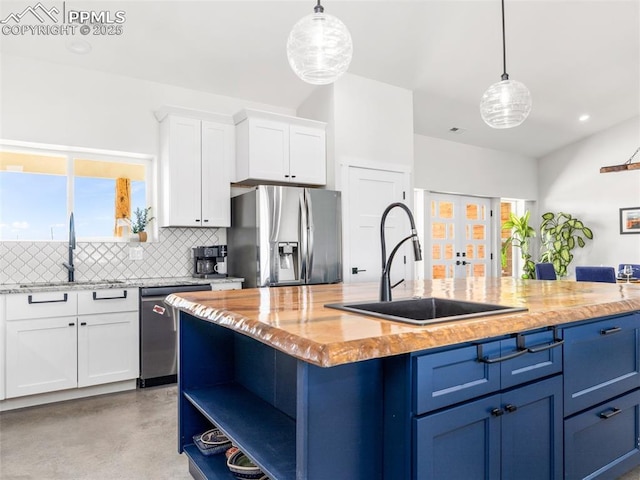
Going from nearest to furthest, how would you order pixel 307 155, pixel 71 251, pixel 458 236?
pixel 71 251 < pixel 307 155 < pixel 458 236

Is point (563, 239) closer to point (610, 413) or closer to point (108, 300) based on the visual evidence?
point (610, 413)

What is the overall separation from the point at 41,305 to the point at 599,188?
7.62m

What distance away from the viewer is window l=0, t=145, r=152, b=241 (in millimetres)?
3752

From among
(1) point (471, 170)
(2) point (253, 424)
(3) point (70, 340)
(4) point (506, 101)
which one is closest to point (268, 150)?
(4) point (506, 101)

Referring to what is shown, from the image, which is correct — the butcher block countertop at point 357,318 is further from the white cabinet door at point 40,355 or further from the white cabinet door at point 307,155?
the white cabinet door at point 307,155

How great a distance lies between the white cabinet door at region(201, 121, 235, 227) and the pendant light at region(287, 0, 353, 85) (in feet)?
7.24

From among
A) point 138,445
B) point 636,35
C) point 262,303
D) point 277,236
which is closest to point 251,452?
point 262,303

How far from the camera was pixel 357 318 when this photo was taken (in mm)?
1383

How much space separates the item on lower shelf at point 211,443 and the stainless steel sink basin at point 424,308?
0.86 m

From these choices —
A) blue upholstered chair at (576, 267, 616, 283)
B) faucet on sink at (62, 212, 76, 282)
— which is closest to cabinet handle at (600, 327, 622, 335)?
blue upholstered chair at (576, 267, 616, 283)

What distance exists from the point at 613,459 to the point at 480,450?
43.2 inches

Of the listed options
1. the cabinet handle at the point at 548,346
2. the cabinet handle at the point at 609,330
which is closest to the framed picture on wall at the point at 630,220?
the cabinet handle at the point at 609,330

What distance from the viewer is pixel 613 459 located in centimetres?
197

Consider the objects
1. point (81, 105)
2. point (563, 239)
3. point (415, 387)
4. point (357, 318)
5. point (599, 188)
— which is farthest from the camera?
point (563, 239)
